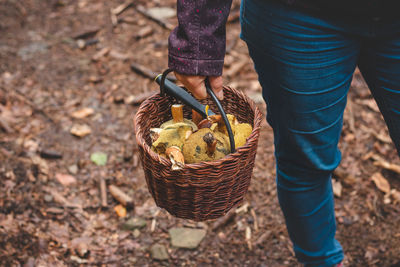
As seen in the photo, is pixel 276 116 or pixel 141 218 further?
pixel 141 218

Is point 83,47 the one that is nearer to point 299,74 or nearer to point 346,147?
point 346,147

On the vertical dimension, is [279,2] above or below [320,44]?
above

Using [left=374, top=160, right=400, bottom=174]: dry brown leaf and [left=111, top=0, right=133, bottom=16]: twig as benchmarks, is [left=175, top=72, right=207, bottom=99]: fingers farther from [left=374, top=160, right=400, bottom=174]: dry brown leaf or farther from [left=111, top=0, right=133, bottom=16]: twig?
[left=111, top=0, right=133, bottom=16]: twig

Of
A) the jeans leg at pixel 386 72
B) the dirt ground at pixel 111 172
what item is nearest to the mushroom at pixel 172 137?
the jeans leg at pixel 386 72

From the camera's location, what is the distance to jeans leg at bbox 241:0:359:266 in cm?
127

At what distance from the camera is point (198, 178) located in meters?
1.38

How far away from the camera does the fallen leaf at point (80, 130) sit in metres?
3.11

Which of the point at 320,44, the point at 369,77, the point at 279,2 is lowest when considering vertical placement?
the point at 369,77

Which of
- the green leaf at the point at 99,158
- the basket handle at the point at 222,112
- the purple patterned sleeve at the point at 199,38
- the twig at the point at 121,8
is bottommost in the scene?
the green leaf at the point at 99,158

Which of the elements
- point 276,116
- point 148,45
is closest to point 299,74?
point 276,116

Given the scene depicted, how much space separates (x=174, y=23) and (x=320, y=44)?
350 centimetres

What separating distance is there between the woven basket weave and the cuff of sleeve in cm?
30

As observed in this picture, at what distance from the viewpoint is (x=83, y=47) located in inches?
165

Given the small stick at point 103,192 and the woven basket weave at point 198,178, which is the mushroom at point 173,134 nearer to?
the woven basket weave at point 198,178
